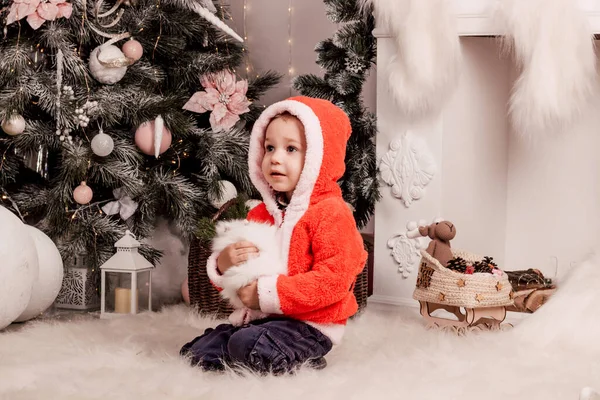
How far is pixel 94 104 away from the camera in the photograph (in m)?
2.43

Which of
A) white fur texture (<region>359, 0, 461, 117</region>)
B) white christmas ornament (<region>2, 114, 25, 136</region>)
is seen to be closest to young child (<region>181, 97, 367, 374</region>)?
white fur texture (<region>359, 0, 461, 117</region>)

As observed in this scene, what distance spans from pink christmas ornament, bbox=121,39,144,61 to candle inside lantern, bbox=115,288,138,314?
2.38 feet

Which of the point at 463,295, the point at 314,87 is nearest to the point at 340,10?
the point at 314,87

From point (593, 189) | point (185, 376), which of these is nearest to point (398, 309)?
point (593, 189)

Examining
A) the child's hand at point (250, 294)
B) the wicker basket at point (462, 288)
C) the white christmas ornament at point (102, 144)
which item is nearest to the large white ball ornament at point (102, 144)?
the white christmas ornament at point (102, 144)

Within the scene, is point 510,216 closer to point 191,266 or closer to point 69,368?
point 191,266

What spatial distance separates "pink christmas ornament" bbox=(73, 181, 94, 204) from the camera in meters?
2.43

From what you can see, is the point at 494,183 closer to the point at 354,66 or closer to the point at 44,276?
the point at 354,66

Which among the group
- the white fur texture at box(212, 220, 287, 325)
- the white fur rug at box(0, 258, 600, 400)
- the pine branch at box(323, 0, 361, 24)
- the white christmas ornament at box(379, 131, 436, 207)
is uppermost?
the pine branch at box(323, 0, 361, 24)

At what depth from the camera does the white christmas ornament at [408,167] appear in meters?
2.48

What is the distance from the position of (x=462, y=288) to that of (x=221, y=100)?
3.36 feet

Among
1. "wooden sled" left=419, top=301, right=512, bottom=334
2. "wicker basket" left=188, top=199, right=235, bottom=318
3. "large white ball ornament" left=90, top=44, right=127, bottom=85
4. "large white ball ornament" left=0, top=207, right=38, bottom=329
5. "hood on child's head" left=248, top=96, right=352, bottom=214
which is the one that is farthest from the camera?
"large white ball ornament" left=90, top=44, right=127, bottom=85

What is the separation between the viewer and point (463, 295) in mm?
2125

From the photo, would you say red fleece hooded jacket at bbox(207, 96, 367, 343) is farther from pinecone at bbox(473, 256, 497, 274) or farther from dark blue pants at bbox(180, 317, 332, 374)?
pinecone at bbox(473, 256, 497, 274)
